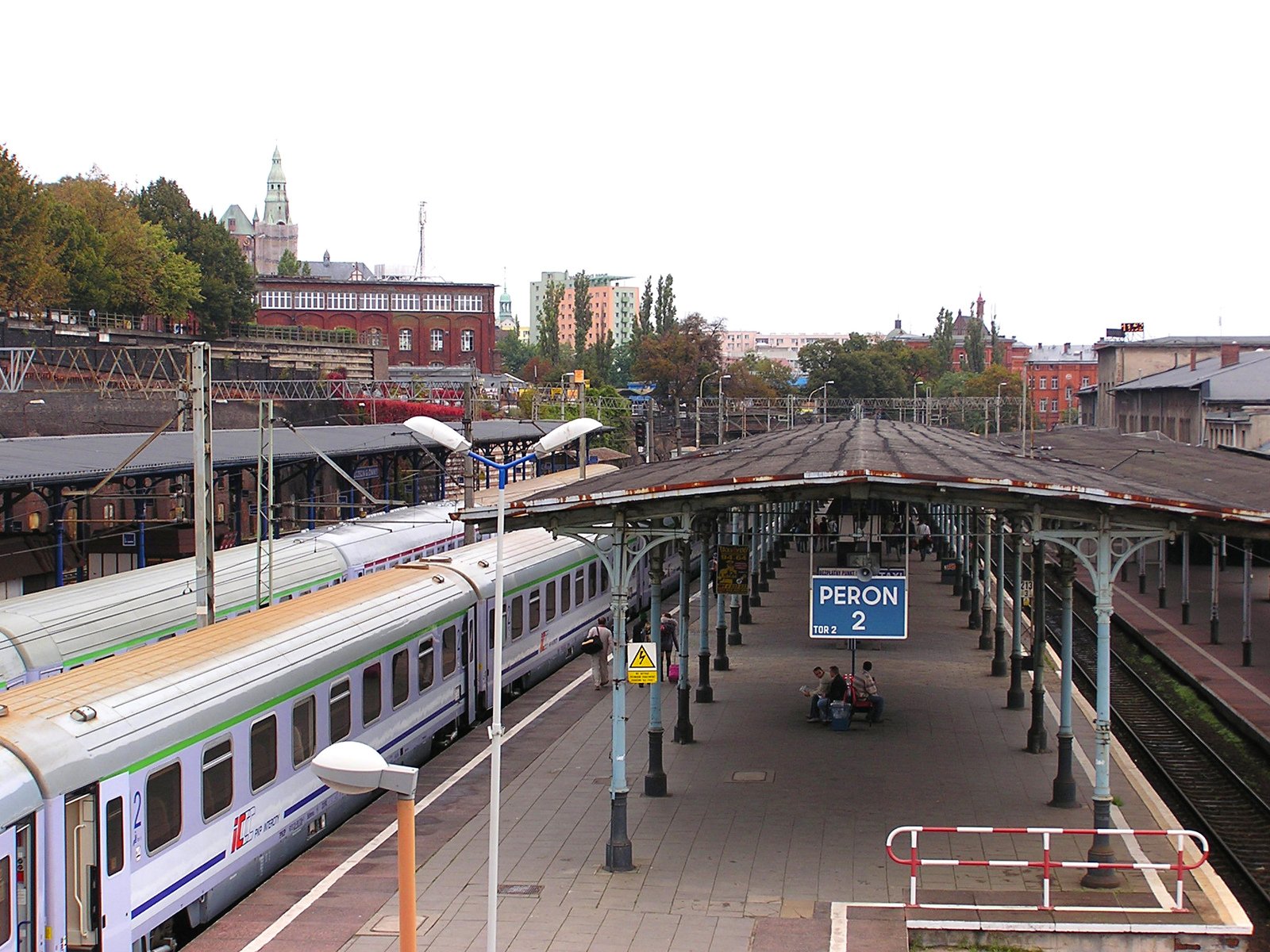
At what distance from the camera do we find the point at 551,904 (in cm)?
1441

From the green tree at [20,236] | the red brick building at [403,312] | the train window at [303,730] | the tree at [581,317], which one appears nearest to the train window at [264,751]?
the train window at [303,730]

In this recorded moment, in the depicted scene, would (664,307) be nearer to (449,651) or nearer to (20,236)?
(20,236)

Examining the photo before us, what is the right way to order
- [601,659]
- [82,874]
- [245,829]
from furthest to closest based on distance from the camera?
[601,659] → [245,829] → [82,874]

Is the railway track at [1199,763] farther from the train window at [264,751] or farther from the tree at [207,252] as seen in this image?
the tree at [207,252]

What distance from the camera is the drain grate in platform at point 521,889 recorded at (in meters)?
14.8

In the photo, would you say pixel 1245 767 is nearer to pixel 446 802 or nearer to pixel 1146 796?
pixel 1146 796

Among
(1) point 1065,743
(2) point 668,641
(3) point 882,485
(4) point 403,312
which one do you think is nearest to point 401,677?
(3) point 882,485

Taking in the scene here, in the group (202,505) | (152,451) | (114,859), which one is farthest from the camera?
(152,451)

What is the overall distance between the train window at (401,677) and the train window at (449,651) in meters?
1.64

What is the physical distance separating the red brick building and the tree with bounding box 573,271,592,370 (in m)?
13.7

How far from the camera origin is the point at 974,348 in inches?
5797

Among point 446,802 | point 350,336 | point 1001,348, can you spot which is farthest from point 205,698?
point 1001,348

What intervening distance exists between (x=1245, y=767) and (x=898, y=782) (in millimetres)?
7854

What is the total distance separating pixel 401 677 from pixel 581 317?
393ft
